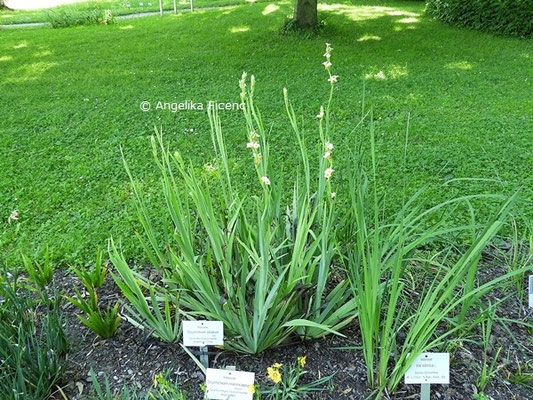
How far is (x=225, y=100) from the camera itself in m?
5.07

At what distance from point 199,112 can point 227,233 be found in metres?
3.13

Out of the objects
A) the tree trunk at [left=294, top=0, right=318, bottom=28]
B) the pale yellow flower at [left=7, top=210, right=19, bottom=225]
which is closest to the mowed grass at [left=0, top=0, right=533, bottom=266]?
the pale yellow flower at [left=7, top=210, right=19, bottom=225]

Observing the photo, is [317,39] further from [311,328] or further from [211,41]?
[311,328]

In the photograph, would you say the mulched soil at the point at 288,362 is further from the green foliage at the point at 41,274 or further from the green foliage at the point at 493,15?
the green foliage at the point at 493,15

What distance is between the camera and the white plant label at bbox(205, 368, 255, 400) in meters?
1.53

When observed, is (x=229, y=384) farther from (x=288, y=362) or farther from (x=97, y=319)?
(x=97, y=319)

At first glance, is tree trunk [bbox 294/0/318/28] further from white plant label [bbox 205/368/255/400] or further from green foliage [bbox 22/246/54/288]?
white plant label [bbox 205/368/255/400]

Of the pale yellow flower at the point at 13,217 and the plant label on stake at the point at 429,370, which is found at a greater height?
the plant label on stake at the point at 429,370

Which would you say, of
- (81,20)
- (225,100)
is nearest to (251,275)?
(225,100)

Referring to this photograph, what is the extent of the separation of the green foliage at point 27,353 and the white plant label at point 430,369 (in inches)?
46.3

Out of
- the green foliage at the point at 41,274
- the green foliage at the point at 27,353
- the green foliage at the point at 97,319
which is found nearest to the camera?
the green foliage at the point at 27,353

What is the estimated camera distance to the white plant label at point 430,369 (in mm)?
1528

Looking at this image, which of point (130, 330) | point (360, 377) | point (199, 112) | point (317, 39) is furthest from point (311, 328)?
point (317, 39)
